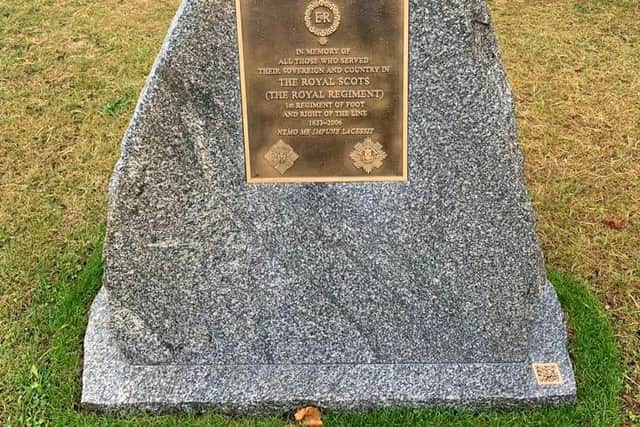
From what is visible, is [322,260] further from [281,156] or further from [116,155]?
[116,155]

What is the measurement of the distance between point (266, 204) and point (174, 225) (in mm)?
366

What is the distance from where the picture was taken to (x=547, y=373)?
315cm

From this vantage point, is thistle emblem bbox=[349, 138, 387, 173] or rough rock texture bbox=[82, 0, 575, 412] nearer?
rough rock texture bbox=[82, 0, 575, 412]

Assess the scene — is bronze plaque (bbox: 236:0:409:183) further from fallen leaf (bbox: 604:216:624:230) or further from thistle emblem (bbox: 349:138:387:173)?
fallen leaf (bbox: 604:216:624:230)

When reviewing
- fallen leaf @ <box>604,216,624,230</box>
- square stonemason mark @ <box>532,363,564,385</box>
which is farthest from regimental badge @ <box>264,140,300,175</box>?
fallen leaf @ <box>604,216,624,230</box>

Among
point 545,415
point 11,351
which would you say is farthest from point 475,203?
point 11,351

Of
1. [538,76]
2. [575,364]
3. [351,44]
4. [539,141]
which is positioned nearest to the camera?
[351,44]

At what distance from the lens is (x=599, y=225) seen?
4238 millimetres

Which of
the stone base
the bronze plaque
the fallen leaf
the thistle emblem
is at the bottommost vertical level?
the stone base

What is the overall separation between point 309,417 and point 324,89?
1.35m

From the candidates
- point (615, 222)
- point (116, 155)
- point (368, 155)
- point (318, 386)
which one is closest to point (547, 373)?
point (318, 386)

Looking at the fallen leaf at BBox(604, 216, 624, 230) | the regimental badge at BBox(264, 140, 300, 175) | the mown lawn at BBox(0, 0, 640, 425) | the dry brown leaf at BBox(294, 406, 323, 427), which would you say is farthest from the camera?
the fallen leaf at BBox(604, 216, 624, 230)

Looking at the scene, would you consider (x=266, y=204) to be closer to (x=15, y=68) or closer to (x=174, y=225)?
(x=174, y=225)

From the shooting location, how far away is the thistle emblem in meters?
2.78
